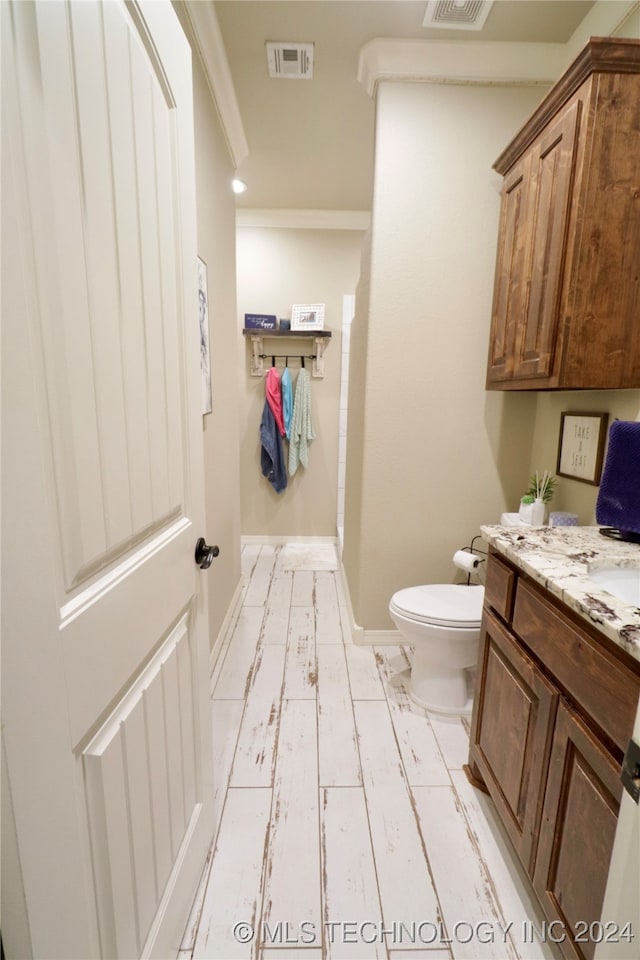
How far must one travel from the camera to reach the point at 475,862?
1.24m

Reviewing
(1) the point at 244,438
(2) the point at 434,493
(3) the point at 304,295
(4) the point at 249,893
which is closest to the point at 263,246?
(3) the point at 304,295

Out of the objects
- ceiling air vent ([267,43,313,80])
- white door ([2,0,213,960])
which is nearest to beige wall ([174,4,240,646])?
ceiling air vent ([267,43,313,80])

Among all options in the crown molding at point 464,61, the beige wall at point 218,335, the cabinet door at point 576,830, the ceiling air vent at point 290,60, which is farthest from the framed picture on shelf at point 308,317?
the cabinet door at point 576,830

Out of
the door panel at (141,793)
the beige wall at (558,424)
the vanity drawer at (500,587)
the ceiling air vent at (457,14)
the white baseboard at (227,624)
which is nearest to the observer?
the door panel at (141,793)

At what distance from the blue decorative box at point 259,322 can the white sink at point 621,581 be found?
291cm

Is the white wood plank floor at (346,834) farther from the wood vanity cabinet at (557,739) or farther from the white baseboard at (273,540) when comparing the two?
the white baseboard at (273,540)

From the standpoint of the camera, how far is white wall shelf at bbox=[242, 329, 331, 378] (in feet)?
11.1

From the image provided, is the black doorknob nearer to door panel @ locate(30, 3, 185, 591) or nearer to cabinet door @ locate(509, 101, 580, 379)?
door panel @ locate(30, 3, 185, 591)

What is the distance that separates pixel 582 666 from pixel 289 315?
3344mm

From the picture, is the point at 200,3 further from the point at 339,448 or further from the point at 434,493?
the point at 339,448

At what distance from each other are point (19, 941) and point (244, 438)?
3.29m

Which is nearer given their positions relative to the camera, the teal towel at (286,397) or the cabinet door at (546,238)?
→ the cabinet door at (546,238)

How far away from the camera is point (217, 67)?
70.8 inches

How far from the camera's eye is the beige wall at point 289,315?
3.49 meters
